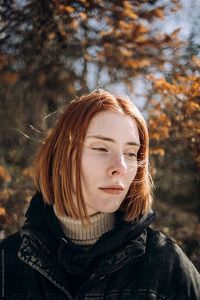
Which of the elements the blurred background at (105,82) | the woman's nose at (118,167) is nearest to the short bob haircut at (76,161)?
the woman's nose at (118,167)

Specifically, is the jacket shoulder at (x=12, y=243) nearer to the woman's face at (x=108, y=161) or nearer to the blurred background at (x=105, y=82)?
the woman's face at (x=108, y=161)

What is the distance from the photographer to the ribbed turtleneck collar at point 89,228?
139cm

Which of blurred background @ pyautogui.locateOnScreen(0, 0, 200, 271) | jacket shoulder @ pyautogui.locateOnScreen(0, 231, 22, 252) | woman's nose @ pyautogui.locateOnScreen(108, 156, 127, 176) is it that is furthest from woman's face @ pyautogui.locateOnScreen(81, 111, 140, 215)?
blurred background @ pyautogui.locateOnScreen(0, 0, 200, 271)

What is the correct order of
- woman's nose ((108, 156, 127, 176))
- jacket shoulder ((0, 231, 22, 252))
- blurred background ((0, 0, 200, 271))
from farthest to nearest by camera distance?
blurred background ((0, 0, 200, 271)), jacket shoulder ((0, 231, 22, 252)), woman's nose ((108, 156, 127, 176))

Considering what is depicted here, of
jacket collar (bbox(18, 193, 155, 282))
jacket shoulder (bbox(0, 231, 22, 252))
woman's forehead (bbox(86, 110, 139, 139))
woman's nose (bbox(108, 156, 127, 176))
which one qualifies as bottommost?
jacket shoulder (bbox(0, 231, 22, 252))

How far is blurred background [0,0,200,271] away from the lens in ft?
10.2

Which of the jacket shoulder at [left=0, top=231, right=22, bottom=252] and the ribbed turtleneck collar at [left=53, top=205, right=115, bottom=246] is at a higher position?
the ribbed turtleneck collar at [left=53, top=205, right=115, bottom=246]

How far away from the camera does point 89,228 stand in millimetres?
1393

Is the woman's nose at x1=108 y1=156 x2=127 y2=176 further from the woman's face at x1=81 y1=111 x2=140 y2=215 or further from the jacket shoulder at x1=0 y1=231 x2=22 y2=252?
the jacket shoulder at x1=0 y1=231 x2=22 y2=252

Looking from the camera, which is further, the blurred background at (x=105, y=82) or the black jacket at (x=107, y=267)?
the blurred background at (x=105, y=82)

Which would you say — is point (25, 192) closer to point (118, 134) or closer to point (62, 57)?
point (62, 57)

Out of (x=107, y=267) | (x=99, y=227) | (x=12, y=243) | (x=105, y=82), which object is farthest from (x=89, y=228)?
(x=105, y=82)

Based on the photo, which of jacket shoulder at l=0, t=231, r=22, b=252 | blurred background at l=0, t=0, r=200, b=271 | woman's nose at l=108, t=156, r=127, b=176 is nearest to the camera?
woman's nose at l=108, t=156, r=127, b=176

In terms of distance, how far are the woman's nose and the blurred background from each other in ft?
5.68
